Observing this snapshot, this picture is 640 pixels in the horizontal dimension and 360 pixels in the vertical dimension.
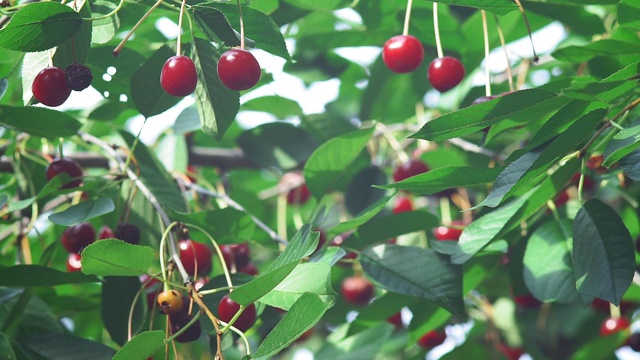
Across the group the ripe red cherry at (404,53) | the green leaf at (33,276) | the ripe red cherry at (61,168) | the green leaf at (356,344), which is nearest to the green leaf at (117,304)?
the green leaf at (33,276)

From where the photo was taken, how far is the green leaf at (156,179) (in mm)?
1610

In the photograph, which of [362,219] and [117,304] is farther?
[117,304]

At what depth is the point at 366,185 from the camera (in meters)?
2.15

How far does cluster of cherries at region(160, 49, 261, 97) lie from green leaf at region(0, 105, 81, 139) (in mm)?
382

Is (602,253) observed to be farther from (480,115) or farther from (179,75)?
(179,75)

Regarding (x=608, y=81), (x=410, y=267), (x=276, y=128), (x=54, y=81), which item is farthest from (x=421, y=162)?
(x=54, y=81)

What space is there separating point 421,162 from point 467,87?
9.4 inches

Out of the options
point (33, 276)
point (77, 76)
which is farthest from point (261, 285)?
point (33, 276)

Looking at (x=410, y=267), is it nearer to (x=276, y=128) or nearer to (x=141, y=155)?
(x=141, y=155)

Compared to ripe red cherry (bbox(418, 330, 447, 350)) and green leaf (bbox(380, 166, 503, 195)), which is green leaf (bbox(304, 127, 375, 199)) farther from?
ripe red cherry (bbox(418, 330, 447, 350))

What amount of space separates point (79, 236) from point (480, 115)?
0.82m

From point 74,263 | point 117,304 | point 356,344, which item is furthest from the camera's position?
point 356,344

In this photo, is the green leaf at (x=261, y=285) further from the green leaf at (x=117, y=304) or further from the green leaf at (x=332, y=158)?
the green leaf at (x=332, y=158)

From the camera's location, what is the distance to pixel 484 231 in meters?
1.35
